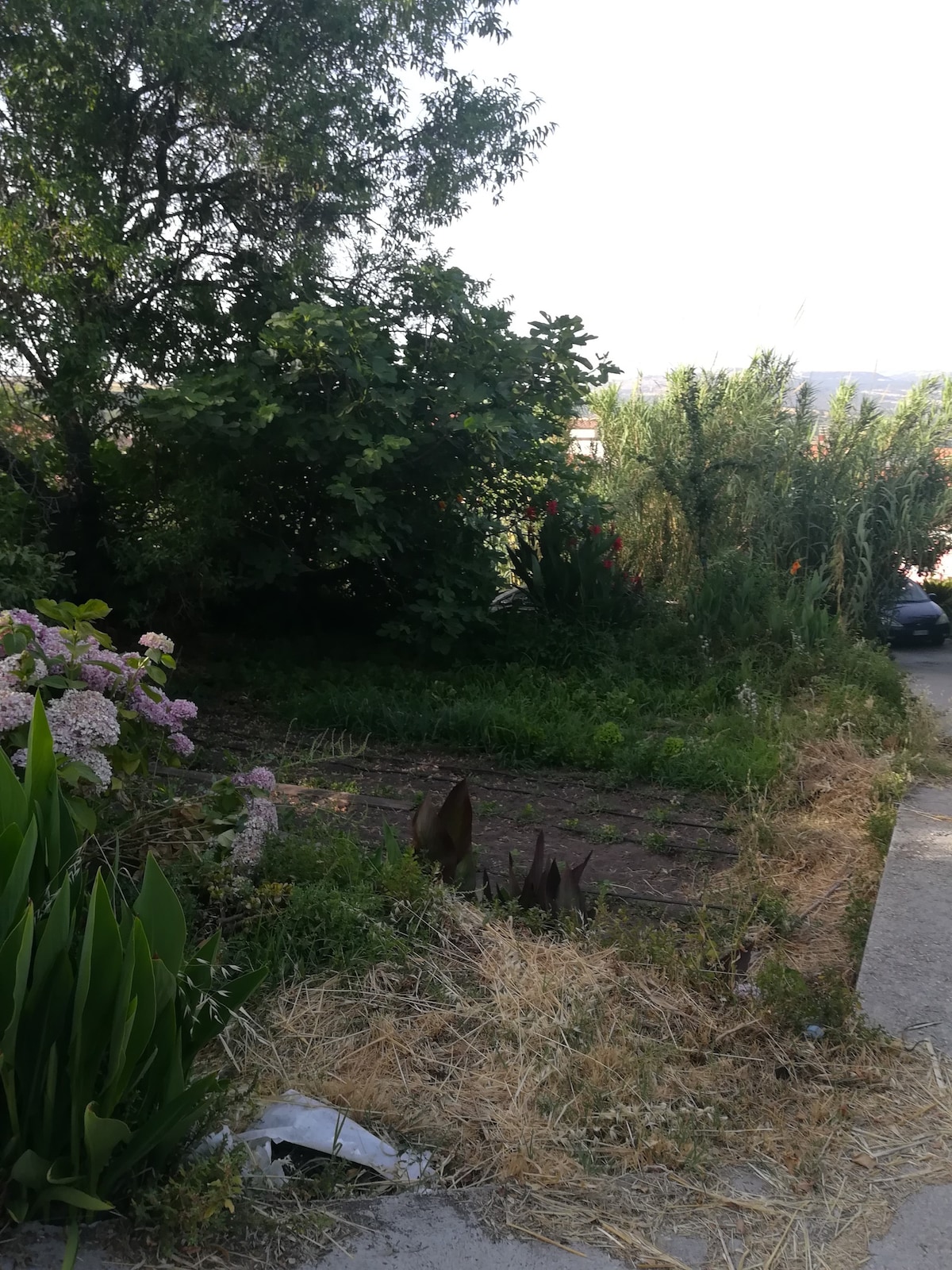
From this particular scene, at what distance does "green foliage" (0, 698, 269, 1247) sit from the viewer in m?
1.85

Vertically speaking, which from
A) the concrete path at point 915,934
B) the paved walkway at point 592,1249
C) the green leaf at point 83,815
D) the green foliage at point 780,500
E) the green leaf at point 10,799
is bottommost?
the paved walkway at point 592,1249

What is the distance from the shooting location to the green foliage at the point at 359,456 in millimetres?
6543

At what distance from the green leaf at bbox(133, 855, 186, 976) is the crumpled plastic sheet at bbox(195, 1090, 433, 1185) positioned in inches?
16.5

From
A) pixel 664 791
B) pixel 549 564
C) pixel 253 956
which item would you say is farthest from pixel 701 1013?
pixel 549 564

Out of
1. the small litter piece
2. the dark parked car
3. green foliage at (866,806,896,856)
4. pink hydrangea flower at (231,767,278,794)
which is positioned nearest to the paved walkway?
the small litter piece

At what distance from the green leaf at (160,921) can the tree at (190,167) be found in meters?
5.20

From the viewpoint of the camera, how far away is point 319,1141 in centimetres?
226

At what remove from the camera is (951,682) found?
31.8 ft

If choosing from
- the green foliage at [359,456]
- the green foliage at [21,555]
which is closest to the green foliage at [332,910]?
the green foliage at [21,555]

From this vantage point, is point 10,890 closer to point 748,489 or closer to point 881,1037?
point 881,1037

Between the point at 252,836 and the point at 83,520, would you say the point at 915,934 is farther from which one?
the point at 83,520

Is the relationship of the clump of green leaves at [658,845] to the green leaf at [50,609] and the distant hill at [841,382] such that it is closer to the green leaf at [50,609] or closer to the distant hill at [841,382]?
the green leaf at [50,609]

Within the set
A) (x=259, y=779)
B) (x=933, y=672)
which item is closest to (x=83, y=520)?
(x=259, y=779)

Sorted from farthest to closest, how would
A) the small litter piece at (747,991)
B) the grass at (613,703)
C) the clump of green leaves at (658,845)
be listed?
1. the grass at (613,703)
2. the clump of green leaves at (658,845)
3. the small litter piece at (747,991)
